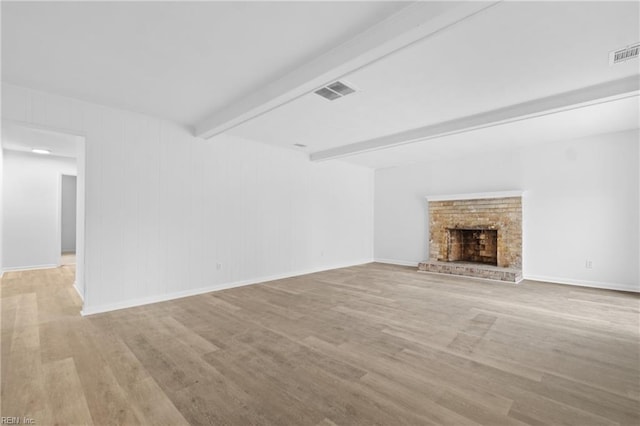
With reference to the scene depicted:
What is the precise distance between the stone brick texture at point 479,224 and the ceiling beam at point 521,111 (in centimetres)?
254

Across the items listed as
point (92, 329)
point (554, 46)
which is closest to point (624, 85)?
point (554, 46)

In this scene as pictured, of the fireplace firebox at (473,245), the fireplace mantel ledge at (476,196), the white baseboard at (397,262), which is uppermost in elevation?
the fireplace mantel ledge at (476,196)

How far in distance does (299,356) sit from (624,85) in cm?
428

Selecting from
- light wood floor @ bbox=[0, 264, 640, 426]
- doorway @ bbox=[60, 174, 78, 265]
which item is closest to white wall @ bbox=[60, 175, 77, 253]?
doorway @ bbox=[60, 174, 78, 265]

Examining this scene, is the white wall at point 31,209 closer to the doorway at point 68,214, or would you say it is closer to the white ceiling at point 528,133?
the doorway at point 68,214

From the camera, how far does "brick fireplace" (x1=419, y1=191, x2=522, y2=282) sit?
569 cm

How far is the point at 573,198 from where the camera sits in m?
5.17

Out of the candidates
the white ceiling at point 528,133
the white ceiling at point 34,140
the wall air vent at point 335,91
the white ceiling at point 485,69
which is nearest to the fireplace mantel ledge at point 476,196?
the white ceiling at point 528,133

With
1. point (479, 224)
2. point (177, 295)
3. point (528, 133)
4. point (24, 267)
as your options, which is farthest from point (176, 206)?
point (479, 224)

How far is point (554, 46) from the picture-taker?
2.42 meters

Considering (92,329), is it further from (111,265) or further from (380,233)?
(380,233)

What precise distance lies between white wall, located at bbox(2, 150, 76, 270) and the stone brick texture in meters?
8.64

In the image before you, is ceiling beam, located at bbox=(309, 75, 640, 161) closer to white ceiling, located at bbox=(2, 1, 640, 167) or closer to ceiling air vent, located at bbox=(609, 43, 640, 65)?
white ceiling, located at bbox=(2, 1, 640, 167)

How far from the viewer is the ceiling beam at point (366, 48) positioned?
185 centimetres
